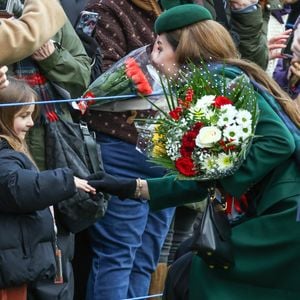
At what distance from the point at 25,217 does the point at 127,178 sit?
0.58 m

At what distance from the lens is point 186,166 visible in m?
4.08

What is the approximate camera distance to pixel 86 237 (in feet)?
18.2

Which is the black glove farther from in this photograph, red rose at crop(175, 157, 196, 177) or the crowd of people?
red rose at crop(175, 157, 196, 177)

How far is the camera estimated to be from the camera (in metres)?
4.83

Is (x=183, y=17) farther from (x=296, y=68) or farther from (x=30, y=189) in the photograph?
(x=296, y=68)

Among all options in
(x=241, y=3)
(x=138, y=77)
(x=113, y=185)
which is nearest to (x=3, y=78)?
(x=113, y=185)

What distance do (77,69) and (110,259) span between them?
106 cm

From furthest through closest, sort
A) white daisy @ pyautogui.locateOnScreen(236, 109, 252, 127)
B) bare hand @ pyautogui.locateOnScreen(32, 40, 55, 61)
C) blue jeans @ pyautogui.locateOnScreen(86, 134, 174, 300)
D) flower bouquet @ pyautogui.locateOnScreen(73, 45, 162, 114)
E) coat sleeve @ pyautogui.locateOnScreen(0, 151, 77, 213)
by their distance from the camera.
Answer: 1. blue jeans @ pyautogui.locateOnScreen(86, 134, 174, 300)
2. flower bouquet @ pyautogui.locateOnScreen(73, 45, 162, 114)
3. bare hand @ pyautogui.locateOnScreen(32, 40, 55, 61)
4. coat sleeve @ pyautogui.locateOnScreen(0, 151, 77, 213)
5. white daisy @ pyautogui.locateOnScreen(236, 109, 252, 127)

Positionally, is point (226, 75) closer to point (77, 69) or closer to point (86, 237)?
point (77, 69)

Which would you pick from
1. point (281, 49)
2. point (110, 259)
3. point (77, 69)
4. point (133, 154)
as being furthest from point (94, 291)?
point (281, 49)

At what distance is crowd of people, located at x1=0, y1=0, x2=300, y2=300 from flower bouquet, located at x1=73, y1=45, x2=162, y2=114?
10 centimetres

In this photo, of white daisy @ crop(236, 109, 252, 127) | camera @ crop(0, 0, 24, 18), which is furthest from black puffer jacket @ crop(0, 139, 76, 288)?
white daisy @ crop(236, 109, 252, 127)

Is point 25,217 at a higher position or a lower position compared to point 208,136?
lower

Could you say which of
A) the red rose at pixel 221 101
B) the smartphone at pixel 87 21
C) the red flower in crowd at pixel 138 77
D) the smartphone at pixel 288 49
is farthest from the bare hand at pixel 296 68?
the red rose at pixel 221 101
